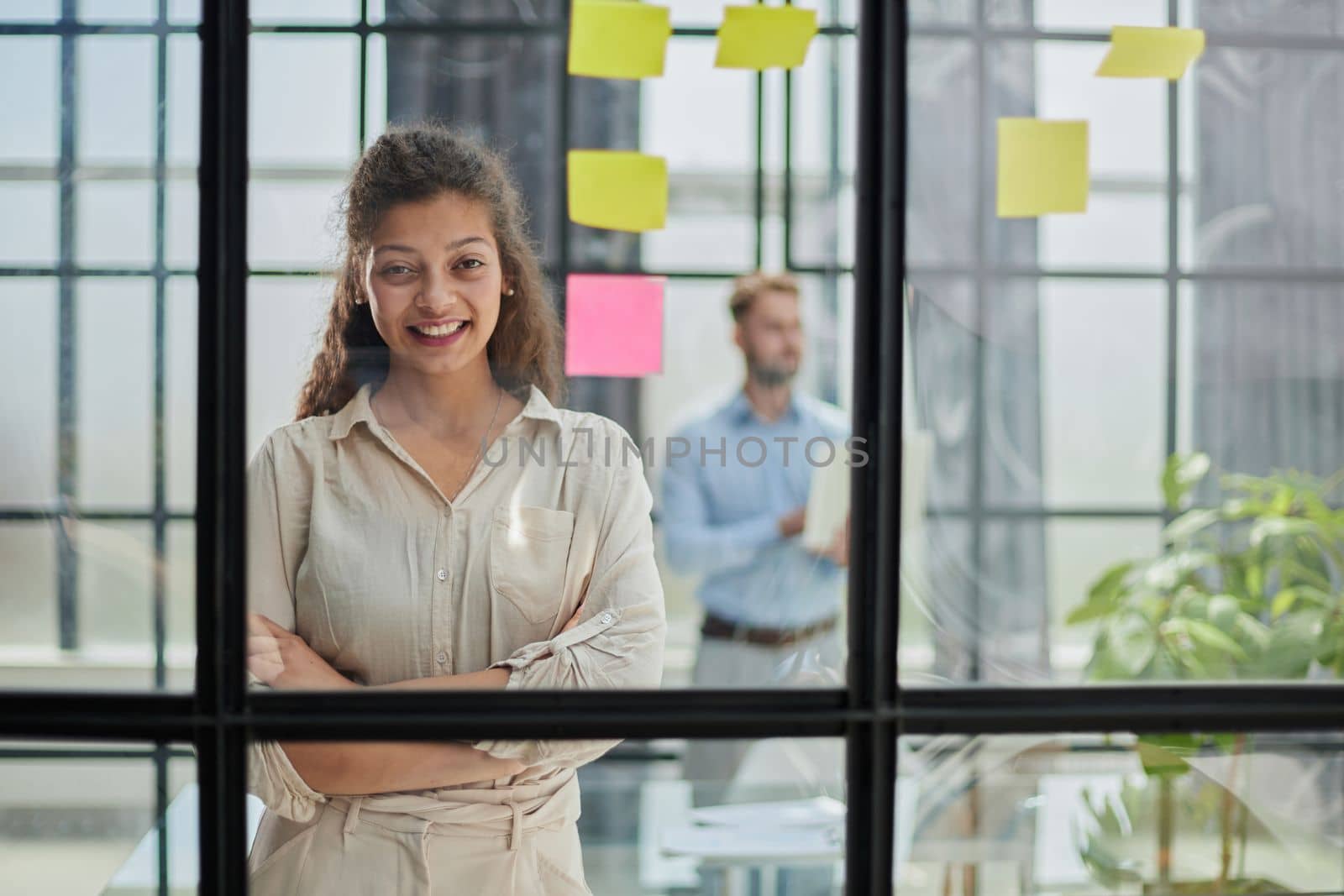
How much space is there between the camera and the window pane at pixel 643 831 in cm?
171

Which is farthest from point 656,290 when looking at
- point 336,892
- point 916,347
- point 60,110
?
point 336,892

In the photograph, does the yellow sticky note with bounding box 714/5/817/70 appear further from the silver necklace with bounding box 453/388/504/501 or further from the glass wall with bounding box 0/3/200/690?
the glass wall with bounding box 0/3/200/690

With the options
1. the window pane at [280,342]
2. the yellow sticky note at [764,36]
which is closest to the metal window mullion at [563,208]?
the yellow sticky note at [764,36]

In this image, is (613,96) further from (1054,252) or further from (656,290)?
(1054,252)

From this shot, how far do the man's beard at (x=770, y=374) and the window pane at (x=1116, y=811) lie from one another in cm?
69

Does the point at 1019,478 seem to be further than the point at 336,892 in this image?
Yes

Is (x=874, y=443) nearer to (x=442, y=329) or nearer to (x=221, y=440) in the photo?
(x=442, y=329)

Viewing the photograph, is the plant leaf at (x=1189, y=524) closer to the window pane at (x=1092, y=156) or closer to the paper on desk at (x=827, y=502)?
the window pane at (x=1092, y=156)

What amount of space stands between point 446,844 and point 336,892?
0.20 metres

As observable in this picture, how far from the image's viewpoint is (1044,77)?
1835 millimetres

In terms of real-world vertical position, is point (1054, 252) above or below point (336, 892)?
above

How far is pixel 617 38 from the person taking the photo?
1718 mm

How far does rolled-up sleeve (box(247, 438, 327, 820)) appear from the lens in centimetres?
165

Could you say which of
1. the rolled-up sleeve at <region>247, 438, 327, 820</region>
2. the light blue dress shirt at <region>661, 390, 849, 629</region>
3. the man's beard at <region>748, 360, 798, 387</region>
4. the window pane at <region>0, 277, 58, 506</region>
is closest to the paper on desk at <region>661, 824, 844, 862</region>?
the light blue dress shirt at <region>661, 390, 849, 629</region>
